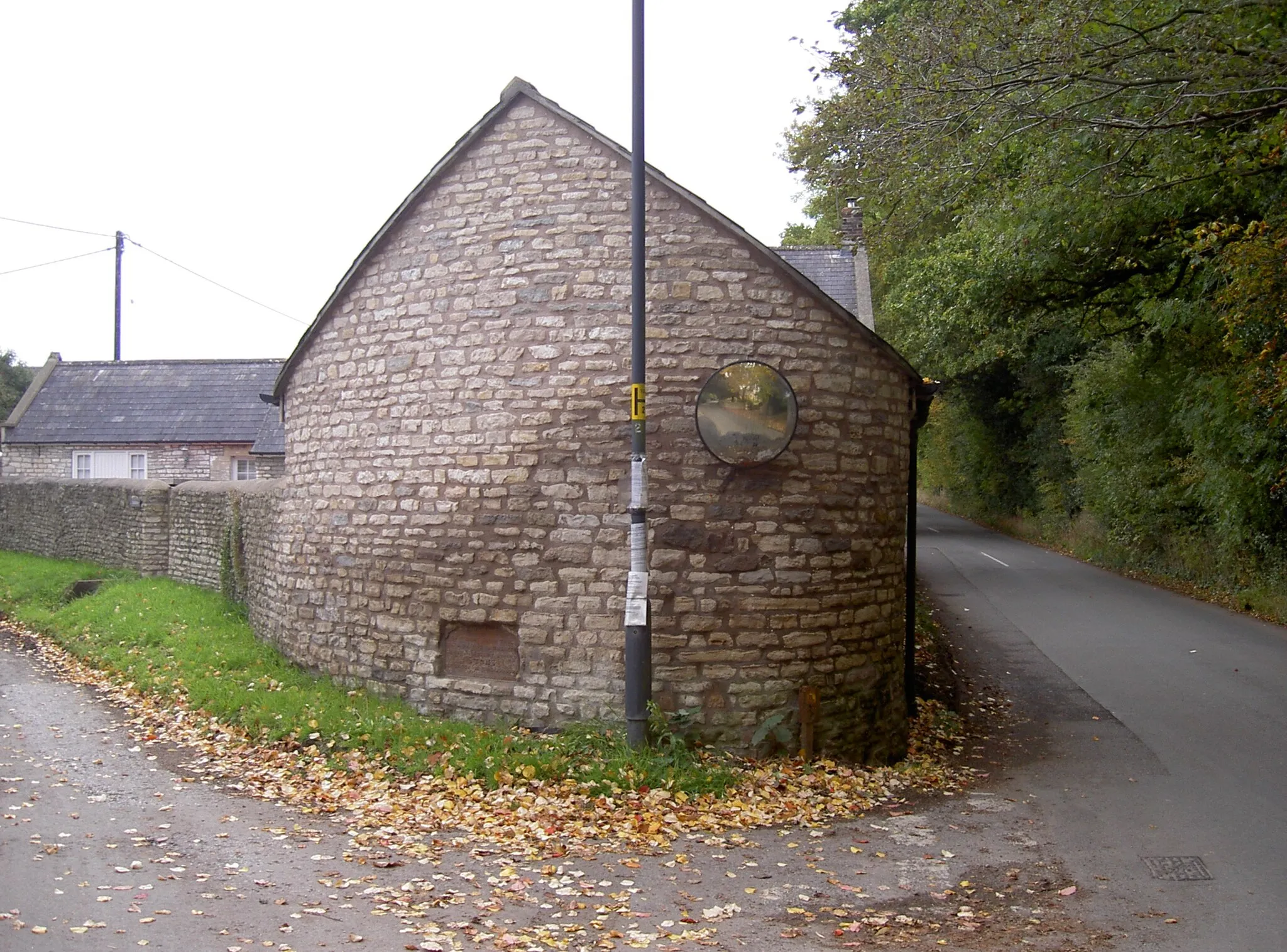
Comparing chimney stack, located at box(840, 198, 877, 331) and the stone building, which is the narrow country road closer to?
the stone building

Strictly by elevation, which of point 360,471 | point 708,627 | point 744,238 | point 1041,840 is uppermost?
point 744,238

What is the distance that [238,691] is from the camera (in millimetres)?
10469

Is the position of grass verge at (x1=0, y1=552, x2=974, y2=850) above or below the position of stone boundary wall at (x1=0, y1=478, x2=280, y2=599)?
below

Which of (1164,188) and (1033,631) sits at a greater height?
(1164,188)

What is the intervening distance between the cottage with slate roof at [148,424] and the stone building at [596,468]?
2117 centimetres

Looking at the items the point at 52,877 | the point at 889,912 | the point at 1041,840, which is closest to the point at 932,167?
the point at 1041,840

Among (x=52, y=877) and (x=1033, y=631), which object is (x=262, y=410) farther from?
(x=52, y=877)

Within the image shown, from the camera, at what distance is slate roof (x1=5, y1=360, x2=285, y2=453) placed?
30906 millimetres

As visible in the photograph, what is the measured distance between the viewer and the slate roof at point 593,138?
8.66m

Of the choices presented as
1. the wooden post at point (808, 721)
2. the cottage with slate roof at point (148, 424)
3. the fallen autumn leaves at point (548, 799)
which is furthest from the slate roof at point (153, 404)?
the wooden post at point (808, 721)

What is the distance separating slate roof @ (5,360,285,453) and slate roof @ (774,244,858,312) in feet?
63.3

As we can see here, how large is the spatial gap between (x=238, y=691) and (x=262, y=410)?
73.0 ft

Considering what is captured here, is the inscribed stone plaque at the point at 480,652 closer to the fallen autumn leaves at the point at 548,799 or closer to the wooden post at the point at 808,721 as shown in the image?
the fallen autumn leaves at the point at 548,799

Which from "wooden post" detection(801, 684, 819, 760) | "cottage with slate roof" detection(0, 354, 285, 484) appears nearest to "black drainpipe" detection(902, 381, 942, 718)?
"wooden post" detection(801, 684, 819, 760)
